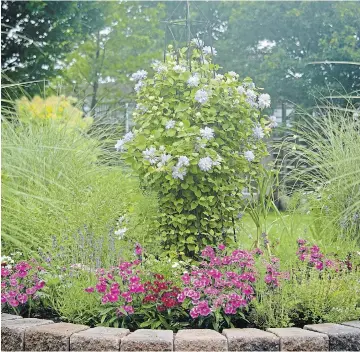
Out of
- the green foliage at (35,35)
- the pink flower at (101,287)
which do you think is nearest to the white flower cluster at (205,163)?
the pink flower at (101,287)

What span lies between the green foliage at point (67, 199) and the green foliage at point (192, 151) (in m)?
0.22

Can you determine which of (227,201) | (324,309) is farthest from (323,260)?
(227,201)

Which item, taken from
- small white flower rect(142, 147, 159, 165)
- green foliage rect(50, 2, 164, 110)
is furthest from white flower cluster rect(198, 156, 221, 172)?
green foliage rect(50, 2, 164, 110)

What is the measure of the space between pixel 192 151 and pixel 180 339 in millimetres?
1505

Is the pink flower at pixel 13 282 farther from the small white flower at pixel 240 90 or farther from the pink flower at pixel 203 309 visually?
the small white flower at pixel 240 90

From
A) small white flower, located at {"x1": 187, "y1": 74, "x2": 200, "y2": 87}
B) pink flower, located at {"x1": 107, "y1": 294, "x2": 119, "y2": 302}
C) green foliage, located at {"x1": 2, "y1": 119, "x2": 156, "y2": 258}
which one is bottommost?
pink flower, located at {"x1": 107, "y1": 294, "x2": 119, "y2": 302}

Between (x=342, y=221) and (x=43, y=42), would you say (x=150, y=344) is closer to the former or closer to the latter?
(x=342, y=221)

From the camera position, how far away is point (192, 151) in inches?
154

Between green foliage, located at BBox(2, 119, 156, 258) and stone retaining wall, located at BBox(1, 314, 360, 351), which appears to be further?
green foliage, located at BBox(2, 119, 156, 258)

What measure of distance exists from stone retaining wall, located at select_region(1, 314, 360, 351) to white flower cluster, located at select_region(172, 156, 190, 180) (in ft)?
3.95

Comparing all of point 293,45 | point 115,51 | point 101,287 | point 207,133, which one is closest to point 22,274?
point 101,287

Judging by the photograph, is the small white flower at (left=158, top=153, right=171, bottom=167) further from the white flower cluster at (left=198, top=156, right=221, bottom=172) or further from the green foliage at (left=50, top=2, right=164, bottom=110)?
the green foliage at (left=50, top=2, right=164, bottom=110)

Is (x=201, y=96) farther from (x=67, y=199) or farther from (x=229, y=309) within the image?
(x=229, y=309)

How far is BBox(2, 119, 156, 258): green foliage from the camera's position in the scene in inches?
151
